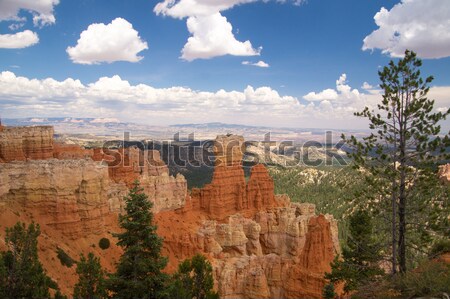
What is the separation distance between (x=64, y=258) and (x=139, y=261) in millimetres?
21493

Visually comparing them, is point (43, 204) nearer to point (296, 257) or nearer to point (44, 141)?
point (44, 141)

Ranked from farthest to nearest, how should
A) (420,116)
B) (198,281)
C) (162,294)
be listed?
1. (198,281)
2. (420,116)
3. (162,294)

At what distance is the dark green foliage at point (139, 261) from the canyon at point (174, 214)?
661 inches

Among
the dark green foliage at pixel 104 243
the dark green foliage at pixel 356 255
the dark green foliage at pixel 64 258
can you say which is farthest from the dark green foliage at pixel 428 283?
the dark green foliage at pixel 104 243

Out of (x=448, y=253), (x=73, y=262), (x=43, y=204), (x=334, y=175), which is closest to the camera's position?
(x=448, y=253)

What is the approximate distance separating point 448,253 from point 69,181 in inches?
1461

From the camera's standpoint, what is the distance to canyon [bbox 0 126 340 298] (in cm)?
3959

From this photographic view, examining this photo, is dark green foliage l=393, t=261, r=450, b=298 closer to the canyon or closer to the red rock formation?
the canyon

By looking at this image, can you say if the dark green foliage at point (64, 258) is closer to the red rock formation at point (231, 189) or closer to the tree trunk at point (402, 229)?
the red rock formation at point (231, 189)

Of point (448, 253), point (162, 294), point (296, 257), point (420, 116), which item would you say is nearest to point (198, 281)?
point (162, 294)

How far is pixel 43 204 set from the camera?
4003 cm

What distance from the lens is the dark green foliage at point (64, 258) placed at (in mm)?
35934

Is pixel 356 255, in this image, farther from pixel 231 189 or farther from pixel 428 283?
pixel 231 189

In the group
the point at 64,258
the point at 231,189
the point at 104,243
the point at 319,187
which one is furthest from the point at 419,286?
the point at 319,187
